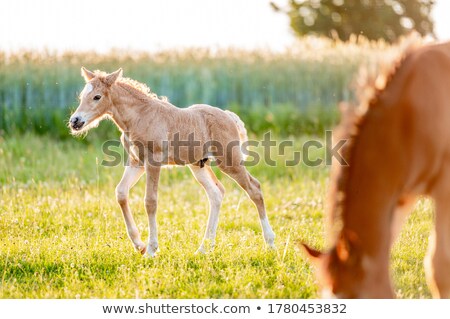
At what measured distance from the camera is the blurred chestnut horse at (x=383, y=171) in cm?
398

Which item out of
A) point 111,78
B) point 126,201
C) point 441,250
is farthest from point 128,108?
point 441,250

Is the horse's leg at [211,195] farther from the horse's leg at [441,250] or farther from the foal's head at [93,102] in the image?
the horse's leg at [441,250]

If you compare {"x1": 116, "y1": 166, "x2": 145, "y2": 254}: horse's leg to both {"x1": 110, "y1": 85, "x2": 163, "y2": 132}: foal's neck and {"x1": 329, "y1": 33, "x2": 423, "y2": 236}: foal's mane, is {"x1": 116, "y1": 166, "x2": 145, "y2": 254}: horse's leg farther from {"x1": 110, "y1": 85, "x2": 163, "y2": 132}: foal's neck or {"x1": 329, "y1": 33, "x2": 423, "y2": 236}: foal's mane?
{"x1": 329, "y1": 33, "x2": 423, "y2": 236}: foal's mane

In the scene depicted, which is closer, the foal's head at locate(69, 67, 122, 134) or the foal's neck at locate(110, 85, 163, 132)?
the foal's head at locate(69, 67, 122, 134)

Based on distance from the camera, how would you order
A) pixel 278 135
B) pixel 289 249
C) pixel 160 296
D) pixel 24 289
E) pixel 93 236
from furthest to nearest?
pixel 278 135
pixel 93 236
pixel 289 249
pixel 24 289
pixel 160 296

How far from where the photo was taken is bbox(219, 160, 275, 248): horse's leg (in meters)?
7.92

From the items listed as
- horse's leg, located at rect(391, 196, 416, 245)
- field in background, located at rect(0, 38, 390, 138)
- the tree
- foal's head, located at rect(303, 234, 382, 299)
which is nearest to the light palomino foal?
horse's leg, located at rect(391, 196, 416, 245)

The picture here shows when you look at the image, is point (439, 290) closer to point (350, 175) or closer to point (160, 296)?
point (350, 175)

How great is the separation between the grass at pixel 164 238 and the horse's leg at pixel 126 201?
0.16 metres

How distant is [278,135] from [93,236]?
9226mm

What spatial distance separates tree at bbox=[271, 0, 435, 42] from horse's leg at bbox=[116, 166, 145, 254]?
98.3 feet

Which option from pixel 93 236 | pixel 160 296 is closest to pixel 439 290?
pixel 160 296

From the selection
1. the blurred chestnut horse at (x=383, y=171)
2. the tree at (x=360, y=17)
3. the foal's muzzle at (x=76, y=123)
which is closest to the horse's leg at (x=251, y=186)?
the foal's muzzle at (x=76, y=123)

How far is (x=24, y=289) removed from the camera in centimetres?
631
